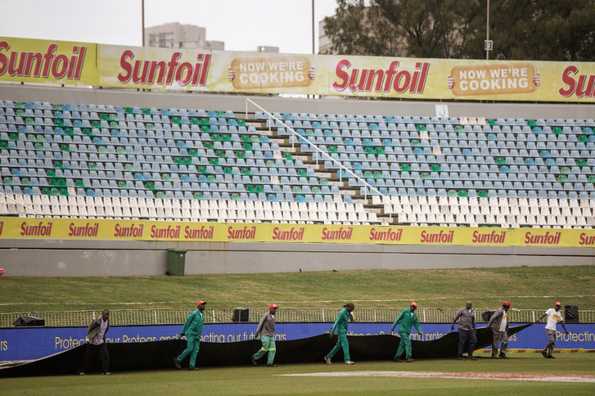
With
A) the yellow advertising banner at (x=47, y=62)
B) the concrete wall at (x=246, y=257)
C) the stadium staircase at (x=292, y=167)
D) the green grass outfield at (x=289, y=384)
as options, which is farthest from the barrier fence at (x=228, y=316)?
the yellow advertising banner at (x=47, y=62)

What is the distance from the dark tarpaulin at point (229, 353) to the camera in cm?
2466

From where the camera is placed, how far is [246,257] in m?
40.4

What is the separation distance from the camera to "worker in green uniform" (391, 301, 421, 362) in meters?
27.5

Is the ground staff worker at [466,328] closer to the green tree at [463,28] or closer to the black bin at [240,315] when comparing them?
the black bin at [240,315]

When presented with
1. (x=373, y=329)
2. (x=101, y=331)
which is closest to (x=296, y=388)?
(x=101, y=331)

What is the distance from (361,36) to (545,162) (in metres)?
31.9

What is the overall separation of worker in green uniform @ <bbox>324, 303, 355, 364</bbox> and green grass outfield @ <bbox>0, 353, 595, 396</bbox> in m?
0.55

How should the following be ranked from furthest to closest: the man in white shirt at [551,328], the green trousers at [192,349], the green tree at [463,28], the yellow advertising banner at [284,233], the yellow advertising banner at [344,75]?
the green tree at [463,28] → the yellow advertising banner at [344,75] → the yellow advertising banner at [284,233] → the man in white shirt at [551,328] → the green trousers at [192,349]

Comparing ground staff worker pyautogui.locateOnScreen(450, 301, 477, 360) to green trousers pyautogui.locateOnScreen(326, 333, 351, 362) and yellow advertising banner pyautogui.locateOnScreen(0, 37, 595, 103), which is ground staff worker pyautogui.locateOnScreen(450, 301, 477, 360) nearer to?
green trousers pyautogui.locateOnScreen(326, 333, 351, 362)

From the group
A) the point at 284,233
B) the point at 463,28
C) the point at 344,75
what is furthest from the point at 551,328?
the point at 463,28

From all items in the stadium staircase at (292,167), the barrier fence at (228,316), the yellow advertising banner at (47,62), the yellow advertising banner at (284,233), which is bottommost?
the barrier fence at (228,316)

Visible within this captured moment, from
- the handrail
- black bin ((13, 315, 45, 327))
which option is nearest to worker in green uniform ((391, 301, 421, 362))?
black bin ((13, 315, 45, 327))

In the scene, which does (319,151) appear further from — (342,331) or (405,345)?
(342,331)

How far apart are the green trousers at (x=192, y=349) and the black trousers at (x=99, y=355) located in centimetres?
173
